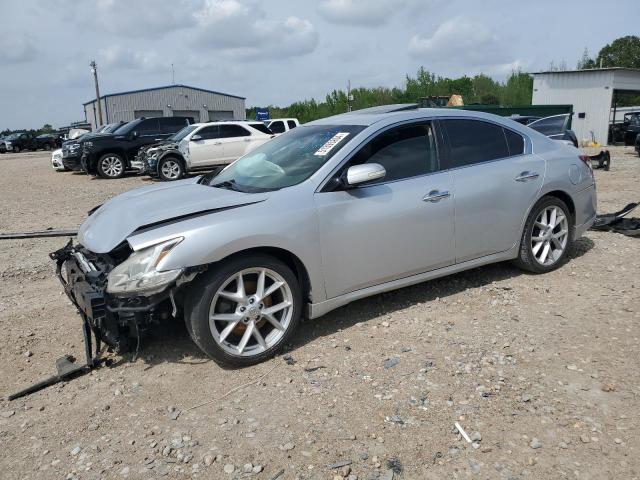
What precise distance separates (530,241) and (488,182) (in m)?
0.83

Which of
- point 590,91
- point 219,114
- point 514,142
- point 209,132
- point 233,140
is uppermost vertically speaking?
point 219,114

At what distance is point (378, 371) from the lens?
3.61 m

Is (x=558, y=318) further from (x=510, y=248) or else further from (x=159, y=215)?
(x=159, y=215)

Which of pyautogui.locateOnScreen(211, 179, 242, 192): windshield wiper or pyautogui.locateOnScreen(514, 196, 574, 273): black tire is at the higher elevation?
pyautogui.locateOnScreen(211, 179, 242, 192): windshield wiper

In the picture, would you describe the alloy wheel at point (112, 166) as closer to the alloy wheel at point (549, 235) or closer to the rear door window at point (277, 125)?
the rear door window at point (277, 125)

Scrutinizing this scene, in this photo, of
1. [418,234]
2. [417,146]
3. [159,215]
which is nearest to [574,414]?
[418,234]

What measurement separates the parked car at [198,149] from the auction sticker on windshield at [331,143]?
1090 centimetres

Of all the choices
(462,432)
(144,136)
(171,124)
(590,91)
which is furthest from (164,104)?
(462,432)

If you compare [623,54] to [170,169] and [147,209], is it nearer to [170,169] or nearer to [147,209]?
[170,169]

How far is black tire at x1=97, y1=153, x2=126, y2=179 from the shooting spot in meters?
16.3

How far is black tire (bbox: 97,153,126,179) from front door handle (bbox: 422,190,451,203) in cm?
1423

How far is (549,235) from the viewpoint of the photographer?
17.1 feet

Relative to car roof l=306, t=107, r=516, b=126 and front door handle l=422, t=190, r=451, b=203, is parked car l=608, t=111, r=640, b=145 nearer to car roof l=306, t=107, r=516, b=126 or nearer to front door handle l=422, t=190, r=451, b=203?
car roof l=306, t=107, r=516, b=126

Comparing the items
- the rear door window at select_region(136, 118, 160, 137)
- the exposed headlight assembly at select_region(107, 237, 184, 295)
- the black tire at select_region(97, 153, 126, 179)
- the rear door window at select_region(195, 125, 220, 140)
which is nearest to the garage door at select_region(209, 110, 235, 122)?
the rear door window at select_region(136, 118, 160, 137)
